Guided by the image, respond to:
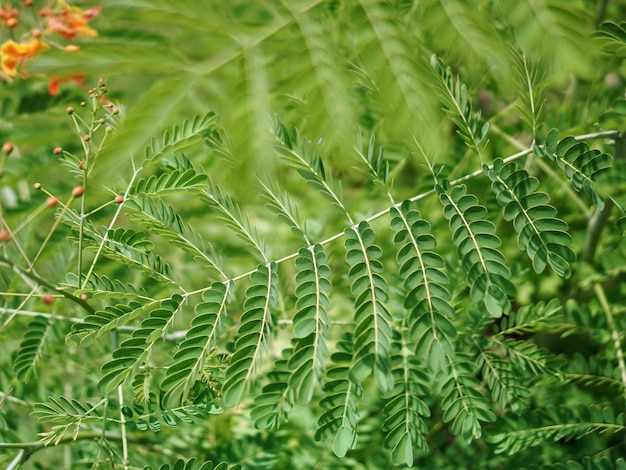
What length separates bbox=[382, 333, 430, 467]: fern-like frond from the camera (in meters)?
0.84

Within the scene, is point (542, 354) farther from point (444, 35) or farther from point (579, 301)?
point (444, 35)

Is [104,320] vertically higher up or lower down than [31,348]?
higher up

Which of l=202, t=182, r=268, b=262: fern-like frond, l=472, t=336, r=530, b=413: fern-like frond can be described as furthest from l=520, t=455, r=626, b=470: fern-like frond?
l=202, t=182, r=268, b=262: fern-like frond

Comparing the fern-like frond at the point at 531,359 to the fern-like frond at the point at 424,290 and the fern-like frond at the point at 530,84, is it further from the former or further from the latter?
the fern-like frond at the point at 530,84

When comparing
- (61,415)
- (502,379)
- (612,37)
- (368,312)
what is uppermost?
(612,37)

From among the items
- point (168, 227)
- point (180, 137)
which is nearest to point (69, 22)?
point (180, 137)

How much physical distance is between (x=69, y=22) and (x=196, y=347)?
2.66 ft

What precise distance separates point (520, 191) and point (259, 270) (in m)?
0.38

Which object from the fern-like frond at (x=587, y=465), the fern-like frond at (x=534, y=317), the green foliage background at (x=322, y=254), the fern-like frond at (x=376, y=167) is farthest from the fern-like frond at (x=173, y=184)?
the fern-like frond at (x=587, y=465)

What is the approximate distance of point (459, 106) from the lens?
0.86 meters

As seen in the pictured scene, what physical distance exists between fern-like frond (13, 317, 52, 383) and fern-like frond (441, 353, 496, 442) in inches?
26.9

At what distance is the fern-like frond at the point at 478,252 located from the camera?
0.78 meters

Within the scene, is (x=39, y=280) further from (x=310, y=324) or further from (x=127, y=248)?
(x=310, y=324)

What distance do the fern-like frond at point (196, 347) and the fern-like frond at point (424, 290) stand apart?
25 centimetres
